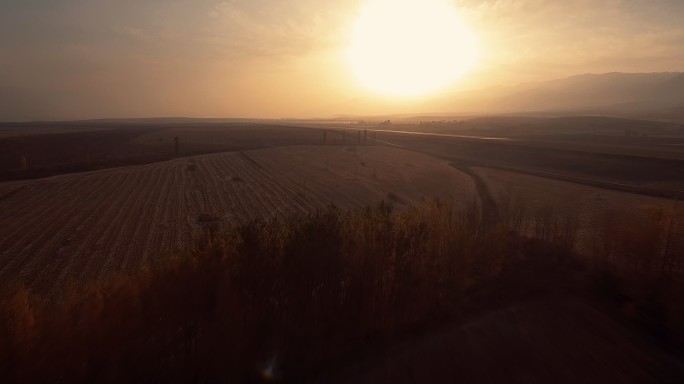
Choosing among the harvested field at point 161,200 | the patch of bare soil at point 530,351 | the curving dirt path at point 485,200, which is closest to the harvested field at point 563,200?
the curving dirt path at point 485,200

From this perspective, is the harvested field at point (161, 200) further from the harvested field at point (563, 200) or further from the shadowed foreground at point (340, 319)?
the shadowed foreground at point (340, 319)

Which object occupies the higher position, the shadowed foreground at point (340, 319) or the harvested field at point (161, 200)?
the shadowed foreground at point (340, 319)

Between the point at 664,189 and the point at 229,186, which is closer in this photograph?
the point at 664,189

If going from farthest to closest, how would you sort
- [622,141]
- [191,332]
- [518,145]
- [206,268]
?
[622,141] < [518,145] < [206,268] < [191,332]

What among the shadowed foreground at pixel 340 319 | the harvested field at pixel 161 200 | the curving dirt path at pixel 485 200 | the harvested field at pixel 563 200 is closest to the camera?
the shadowed foreground at pixel 340 319

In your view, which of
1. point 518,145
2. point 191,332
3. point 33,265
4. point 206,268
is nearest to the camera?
point 191,332

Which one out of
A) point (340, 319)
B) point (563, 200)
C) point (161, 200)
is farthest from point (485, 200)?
point (340, 319)

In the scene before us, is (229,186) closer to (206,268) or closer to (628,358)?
(206,268)

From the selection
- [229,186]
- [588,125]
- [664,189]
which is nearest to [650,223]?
[664,189]
